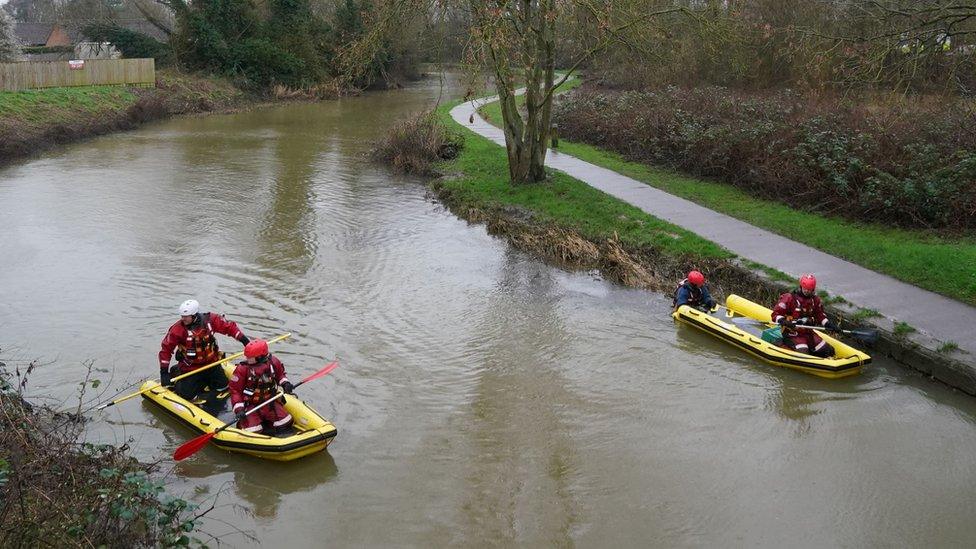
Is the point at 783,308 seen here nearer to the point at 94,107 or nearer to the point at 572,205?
the point at 572,205

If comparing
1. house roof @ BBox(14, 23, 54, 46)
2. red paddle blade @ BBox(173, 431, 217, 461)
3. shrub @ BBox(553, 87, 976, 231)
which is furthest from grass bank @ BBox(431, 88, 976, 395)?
house roof @ BBox(14, 23, 54, 46)

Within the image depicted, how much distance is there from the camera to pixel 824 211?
49.2 ft

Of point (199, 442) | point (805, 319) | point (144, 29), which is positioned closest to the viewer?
point (199, 442)

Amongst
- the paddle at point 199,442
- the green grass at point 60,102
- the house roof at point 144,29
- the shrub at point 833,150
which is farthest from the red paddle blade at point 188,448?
the house roof at point 144,29

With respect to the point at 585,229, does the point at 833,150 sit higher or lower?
higher

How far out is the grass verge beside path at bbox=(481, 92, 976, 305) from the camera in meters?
11.3

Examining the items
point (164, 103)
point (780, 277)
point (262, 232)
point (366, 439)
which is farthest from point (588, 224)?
point (164, 103)

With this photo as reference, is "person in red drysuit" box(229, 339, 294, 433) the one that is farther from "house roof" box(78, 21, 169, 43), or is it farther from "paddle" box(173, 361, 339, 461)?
"house roof" box(78, 21, 169, 43)

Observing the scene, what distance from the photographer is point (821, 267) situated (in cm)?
1248

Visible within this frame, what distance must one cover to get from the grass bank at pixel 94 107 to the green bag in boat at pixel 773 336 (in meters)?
22.8

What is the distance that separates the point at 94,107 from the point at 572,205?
2397 cm

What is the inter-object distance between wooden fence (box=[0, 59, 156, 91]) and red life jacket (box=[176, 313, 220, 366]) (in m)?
26.8

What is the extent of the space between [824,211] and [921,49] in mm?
5930

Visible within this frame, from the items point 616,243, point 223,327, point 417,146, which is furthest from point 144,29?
point 223,327
